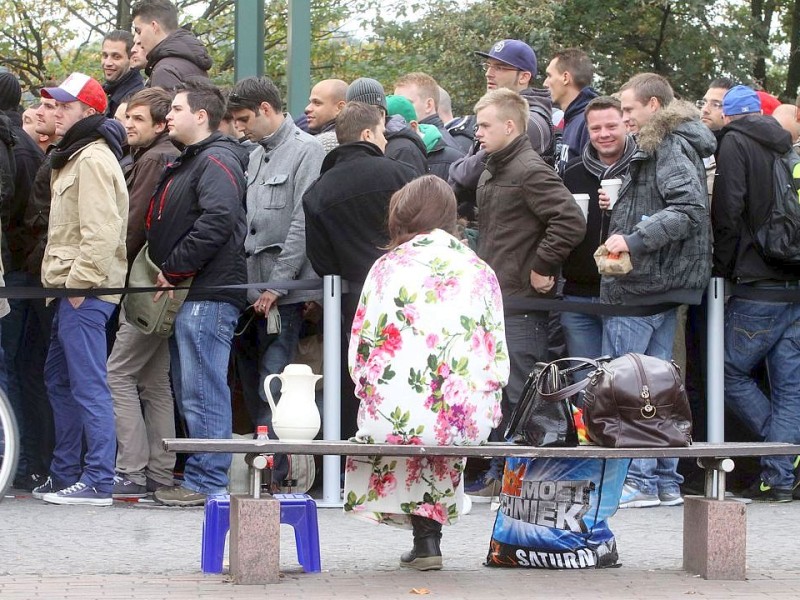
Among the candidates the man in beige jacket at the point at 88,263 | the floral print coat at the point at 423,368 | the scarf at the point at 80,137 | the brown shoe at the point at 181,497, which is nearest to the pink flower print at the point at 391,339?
the floral print coat at the point at 423,368

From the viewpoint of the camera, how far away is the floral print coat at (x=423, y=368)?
6.11 meters

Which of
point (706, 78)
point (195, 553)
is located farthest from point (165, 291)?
point (706, 78)

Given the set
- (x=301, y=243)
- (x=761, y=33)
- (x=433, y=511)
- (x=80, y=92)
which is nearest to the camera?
(x=433, y=511)

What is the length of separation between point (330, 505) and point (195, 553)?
67.8 inches

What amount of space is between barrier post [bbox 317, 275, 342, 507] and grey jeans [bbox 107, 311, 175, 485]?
1108mm

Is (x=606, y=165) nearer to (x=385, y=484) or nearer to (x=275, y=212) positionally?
(x=275, y=212)

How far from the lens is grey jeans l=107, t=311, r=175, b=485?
8.79m

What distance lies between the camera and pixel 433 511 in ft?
20.5

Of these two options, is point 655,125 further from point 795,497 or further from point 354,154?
point 795,497

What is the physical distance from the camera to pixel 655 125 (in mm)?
8359

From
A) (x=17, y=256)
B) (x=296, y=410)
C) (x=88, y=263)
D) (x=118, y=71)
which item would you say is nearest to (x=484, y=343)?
(x=296, y=410)

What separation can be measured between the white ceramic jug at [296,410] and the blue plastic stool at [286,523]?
0.29 metres

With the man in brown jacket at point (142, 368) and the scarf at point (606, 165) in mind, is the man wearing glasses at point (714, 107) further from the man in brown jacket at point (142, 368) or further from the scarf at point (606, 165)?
the man in brown jacket at point (142, 368)

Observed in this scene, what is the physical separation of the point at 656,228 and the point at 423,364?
257cm
